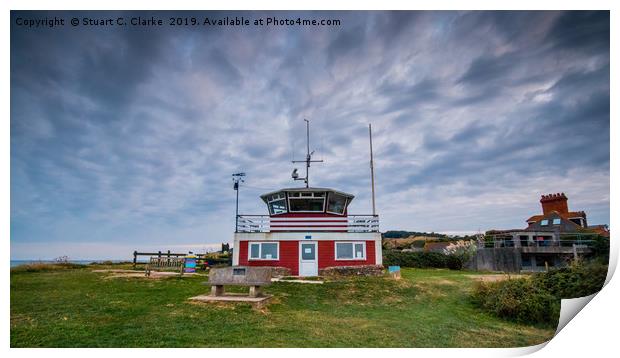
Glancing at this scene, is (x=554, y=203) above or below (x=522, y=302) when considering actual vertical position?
above

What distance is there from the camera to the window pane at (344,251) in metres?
17.8

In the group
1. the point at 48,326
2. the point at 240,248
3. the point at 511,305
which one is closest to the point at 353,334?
the point at 511,305

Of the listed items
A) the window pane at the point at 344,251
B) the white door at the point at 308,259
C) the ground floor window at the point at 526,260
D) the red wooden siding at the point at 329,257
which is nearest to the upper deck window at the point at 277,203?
the white door at the point at 308,259

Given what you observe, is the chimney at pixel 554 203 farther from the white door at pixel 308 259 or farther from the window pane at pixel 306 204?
the white door at pixel 308 259

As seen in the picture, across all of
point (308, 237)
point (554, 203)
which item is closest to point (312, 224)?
point (308, 237)

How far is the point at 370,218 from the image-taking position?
60.4 ft

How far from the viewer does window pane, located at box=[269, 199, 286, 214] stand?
18.7 m

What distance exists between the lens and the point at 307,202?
60.2 ft

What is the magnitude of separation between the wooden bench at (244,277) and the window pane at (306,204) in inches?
309

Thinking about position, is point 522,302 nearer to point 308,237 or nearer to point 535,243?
point 308,237

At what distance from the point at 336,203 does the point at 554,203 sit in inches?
730

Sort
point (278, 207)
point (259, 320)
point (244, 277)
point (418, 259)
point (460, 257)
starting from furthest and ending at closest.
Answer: point (418, 259) → point (460, 257) → point (278, 207) → point (244, 277) → point (259, 320)

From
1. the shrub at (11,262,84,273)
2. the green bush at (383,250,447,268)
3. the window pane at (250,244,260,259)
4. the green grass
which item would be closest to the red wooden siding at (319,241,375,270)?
the window pane at (250,244,260,259)
